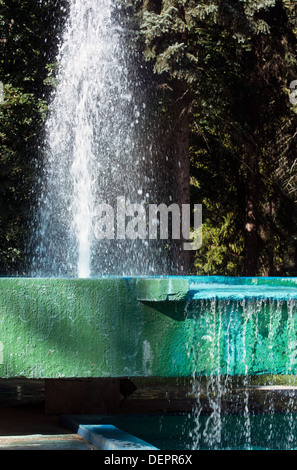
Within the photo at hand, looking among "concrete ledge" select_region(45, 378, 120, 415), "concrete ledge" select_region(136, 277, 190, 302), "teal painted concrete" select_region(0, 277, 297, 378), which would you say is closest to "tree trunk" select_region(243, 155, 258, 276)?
"concrete ledge" select_region(45, 378, 120, 415)

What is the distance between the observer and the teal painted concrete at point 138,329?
14.0 feet

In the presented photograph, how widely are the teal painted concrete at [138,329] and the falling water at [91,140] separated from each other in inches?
366

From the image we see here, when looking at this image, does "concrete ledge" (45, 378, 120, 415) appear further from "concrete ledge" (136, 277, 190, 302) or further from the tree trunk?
the tree trunk

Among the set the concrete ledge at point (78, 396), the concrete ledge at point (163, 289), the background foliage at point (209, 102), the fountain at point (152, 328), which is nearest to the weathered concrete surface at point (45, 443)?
the fountain at point (152, 328)

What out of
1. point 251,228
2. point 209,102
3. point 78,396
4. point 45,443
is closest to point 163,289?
point 45,443

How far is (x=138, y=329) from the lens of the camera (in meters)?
4.33

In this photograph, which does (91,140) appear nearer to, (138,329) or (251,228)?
(251,228)

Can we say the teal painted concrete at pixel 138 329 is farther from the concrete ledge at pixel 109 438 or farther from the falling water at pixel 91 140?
the falling water at pixel 91 140

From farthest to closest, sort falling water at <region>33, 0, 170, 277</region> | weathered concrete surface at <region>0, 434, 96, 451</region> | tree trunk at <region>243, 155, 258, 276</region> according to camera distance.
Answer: tree trunk at <region>243, 155, 258, 276</region> < falling water at <region>33, 0, 170, 277</region> < weathered concrete surface at <region>0, 434, 96, 451</region>

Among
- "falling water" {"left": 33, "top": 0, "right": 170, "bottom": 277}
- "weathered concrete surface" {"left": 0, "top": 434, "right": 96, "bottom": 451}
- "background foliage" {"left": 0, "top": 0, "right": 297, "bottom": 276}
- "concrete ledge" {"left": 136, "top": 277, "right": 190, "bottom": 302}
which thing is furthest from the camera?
"background foliage" {"left": 0, "top": 0, "right": 297, "bottom": 276}

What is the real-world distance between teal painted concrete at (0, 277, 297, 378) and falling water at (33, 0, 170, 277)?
30.5ft

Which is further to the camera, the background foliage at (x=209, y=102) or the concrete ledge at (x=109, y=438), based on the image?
the background foliage at (x=209, y=102)

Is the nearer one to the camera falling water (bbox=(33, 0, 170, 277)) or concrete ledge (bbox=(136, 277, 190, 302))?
concrete ledge (bbox=(136, 277, 190, 302))

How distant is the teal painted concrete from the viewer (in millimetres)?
4258
